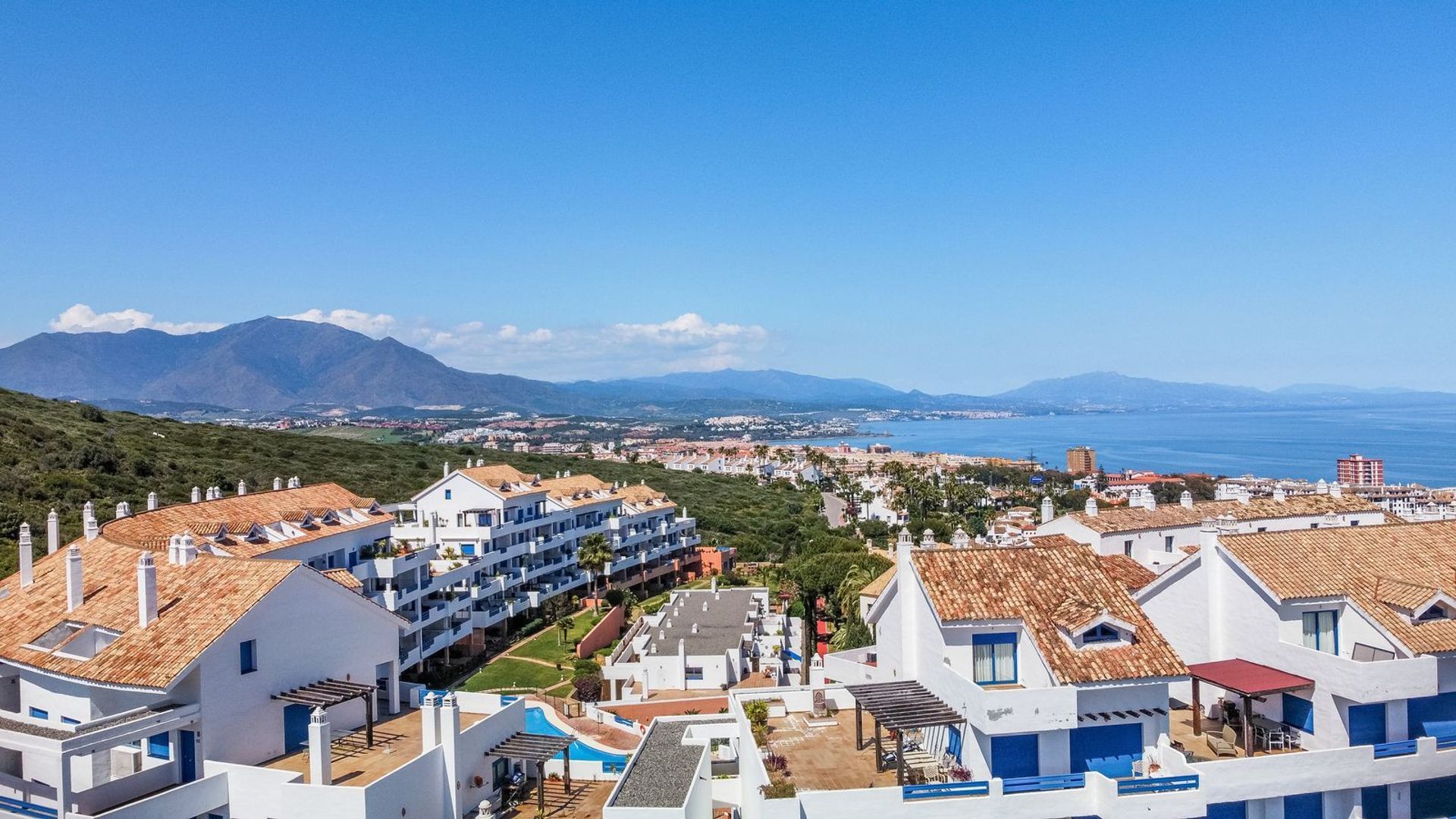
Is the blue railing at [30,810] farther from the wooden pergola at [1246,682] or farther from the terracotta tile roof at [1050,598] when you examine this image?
the wooden pergola at [1246,682]

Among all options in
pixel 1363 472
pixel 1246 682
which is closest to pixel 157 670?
pixel 1246 682

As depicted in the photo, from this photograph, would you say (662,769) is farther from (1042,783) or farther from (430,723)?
(1042,783)

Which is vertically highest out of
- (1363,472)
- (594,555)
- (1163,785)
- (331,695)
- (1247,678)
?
(1247,678)

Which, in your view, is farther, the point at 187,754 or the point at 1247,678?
the point at 1247,678

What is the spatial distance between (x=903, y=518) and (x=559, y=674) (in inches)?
2503

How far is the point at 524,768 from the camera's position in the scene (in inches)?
1035

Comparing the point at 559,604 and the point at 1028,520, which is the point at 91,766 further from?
the point at 1028,520

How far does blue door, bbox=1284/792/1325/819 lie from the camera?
64.7ft

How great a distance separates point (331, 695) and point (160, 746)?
3779 mm

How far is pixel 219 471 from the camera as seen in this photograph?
6569 centimetres

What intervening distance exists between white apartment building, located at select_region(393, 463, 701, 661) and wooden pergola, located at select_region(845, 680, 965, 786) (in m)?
23.0

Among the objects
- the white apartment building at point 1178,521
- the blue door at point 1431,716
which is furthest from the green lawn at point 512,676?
the blue door at point 1431,716

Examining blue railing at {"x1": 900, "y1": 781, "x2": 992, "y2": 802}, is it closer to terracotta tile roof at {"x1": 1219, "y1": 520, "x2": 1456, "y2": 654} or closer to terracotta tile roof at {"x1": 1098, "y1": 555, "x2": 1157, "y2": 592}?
terracotta tile roof at {"x1": 1219, "y1": 520, "x2": 1456, "y2": 654}

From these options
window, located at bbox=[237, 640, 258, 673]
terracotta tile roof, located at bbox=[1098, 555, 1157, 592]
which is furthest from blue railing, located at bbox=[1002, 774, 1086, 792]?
window, located at bbox=[237, 640, 258, 673]
